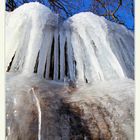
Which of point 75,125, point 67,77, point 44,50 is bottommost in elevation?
point 75,125

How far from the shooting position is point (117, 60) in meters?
1.55

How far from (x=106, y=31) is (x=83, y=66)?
7.9 inches

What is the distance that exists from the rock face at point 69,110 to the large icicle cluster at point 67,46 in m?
0.05

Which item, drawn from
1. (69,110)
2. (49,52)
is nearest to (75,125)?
(69,110)

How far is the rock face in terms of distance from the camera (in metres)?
1.39

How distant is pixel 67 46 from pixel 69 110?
0.91ft

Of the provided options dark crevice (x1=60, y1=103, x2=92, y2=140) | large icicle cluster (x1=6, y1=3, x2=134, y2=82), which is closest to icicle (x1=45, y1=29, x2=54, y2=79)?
large icicle cluster (x1=6, y1=3, x2=134, y2=82)

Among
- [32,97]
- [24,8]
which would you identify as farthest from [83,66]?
[24,8]

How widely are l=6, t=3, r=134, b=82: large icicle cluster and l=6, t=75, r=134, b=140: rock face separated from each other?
46mm

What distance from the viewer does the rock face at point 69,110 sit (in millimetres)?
1391

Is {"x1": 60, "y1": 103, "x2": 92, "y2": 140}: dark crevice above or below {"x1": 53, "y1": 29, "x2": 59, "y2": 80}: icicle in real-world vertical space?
below

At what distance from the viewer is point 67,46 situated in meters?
1.57

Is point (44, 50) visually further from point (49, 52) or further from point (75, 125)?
point (75, 125)

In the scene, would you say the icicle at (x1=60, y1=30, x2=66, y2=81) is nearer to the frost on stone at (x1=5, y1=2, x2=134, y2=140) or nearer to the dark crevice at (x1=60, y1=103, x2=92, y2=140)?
the frost on stone at (x1=5, y1=2, x2=134, y2=140)
